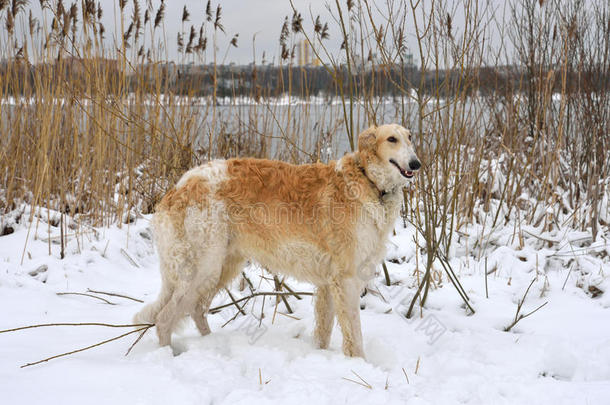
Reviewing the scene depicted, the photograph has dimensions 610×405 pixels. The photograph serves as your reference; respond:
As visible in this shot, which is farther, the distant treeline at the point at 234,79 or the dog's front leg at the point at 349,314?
the distant treeline at the point at 234,79

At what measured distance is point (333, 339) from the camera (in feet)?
10.3

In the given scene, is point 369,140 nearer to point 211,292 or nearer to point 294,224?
point 294,224

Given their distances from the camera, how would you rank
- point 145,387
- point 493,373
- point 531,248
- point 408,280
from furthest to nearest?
point 531,248
point 408,280
point 493,373
point 145,387

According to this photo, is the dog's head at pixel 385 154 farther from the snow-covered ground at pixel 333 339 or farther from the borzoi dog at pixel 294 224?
the snow-covered ground at pixel 333 339

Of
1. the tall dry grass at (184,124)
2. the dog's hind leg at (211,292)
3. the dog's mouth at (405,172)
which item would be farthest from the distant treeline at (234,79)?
the dog's hind leg at (211,292)

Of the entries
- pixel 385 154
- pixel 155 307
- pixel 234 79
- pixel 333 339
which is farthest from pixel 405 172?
pixel 234 79

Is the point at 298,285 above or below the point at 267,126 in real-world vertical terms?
below

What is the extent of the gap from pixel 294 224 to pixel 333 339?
926 mm

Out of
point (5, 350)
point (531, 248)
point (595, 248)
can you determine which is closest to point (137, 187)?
point (5, 350)

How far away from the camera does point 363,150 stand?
110 inches

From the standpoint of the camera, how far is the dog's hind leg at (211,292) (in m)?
3.02

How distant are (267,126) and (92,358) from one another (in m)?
3.46

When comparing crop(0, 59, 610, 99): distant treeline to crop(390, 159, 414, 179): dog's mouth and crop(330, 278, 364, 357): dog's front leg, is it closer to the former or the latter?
crop(390, 159, 414, 179): dog's mouth

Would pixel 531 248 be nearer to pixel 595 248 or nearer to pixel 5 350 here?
pixel 595 248
